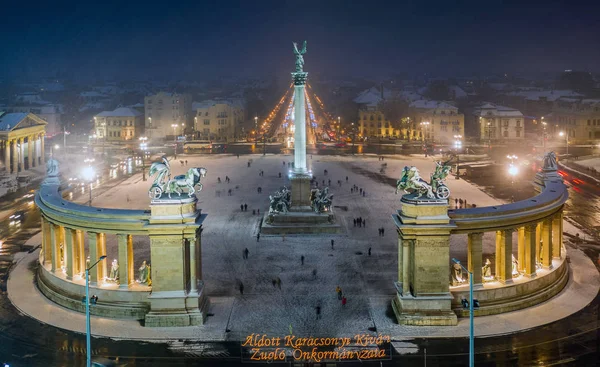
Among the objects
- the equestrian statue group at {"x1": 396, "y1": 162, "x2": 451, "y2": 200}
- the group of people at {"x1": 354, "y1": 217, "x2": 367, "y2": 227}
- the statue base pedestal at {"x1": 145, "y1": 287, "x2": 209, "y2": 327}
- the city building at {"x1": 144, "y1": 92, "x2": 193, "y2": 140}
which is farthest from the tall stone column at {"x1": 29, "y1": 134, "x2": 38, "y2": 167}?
the equestrian statue group at {"x1": 396, "y1": 162, "x2": 451, "y2": 200}

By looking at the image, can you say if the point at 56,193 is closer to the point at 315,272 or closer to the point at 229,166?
the point at 315,272

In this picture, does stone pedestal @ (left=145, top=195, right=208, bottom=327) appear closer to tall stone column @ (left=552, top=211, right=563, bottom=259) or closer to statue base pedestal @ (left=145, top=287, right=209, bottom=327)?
statue base pedestal @ (left=145, top=287, right=209, bottom=327)

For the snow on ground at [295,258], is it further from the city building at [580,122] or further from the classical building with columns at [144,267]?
the city building at [580,122]

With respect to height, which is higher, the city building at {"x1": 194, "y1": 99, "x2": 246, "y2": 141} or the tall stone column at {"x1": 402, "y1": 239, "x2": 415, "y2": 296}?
the city building at {"x1": 194, "y1": 99, "x2": 246, "y2": 141}

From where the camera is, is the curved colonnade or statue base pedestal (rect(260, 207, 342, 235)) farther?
statue base pedestal (rect(260, 207, 342, 235))

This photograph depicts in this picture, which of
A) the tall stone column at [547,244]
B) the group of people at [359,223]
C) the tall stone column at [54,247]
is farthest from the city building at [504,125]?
the tall stone column at [54,247]

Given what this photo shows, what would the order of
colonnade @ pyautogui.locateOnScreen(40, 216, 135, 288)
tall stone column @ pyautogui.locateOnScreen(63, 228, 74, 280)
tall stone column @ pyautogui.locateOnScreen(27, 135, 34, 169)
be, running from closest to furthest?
colonnade @ pyautogui.locateOnScreen(40, 216, 135, 288) → tall stone column @ pyautogui.locateOnScreen(63, 228, 74, 280) → tall stone column @ pyautogui.locateOnScreen(27, 135, 34, 169)
